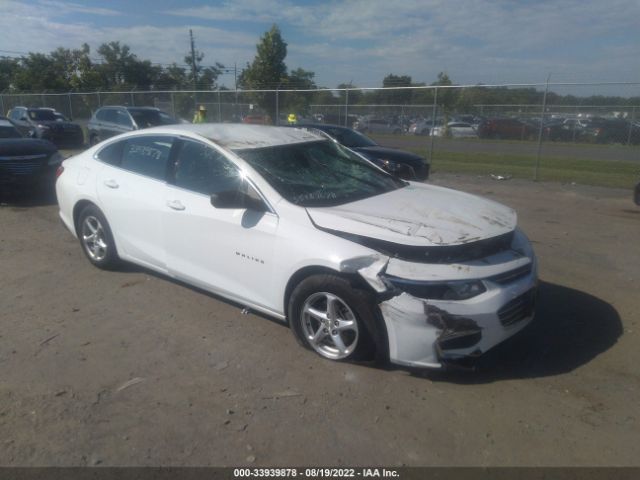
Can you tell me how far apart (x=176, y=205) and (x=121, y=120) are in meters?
12.5

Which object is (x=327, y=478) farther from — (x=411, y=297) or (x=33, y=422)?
(x=33, y=422)

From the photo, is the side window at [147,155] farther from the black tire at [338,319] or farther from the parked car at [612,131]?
the parked car at [612,131]

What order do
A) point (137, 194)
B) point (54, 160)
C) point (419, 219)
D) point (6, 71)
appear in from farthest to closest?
1. point (6, 71)
2. point (54, 160)
3. point (137, 194)
4. point (419, 219)

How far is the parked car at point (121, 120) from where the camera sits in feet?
49.8

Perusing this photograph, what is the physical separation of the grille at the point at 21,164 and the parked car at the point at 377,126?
15.8 m

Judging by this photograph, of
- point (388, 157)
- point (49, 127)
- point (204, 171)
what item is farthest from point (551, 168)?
point (49, 127)

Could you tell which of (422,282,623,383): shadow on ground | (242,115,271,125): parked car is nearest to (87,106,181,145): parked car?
(242,115,271,125): parked car

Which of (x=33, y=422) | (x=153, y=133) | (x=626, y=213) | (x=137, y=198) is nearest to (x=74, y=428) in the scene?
(x=33, y=422)

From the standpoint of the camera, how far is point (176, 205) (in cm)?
444

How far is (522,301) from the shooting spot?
3549mm

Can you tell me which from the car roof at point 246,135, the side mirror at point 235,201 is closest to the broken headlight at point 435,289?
the side mirror at point 235,201

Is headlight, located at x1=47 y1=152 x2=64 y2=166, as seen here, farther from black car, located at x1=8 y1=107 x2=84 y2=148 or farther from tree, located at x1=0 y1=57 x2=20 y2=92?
tree, located at x1=0 y1=57 x2=20 y2=92

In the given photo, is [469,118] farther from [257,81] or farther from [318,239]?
[318,239]

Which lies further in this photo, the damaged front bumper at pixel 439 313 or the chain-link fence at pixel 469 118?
the chain-link fence at pixel 469 118
